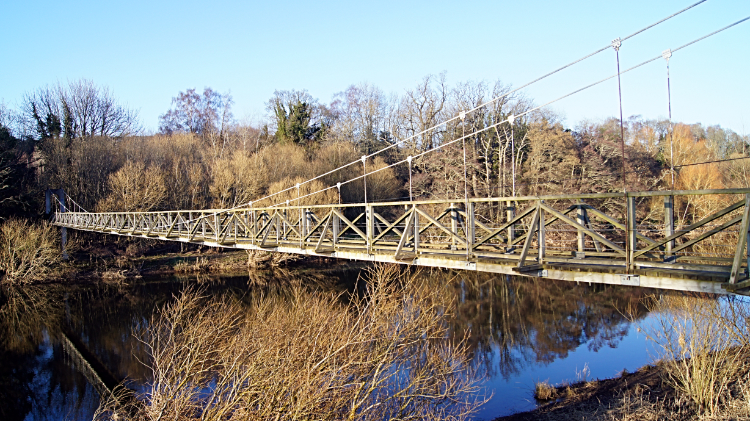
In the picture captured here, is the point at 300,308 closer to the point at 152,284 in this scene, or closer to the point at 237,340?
the point at 237,340

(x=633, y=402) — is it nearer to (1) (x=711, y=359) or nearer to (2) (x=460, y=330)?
(1) (x=711, y=359)

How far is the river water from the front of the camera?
8.61 metres

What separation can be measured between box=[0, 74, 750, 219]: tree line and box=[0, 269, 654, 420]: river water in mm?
4100

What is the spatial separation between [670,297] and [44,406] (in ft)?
37.5

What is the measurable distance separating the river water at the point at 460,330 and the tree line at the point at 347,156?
4100mm

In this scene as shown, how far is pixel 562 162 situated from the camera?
17.6 meters

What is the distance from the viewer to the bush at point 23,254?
659 inches

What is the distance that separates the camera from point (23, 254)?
17.0m

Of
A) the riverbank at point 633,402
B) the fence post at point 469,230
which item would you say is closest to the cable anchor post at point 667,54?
the fence post at point 469,230

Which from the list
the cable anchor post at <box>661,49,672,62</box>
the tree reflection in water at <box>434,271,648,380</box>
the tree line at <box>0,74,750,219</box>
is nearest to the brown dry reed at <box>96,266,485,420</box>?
the tree reflection in water at <box>434,271,648,380</box>

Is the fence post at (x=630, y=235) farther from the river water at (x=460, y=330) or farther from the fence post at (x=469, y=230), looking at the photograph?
the river water at (x=460, y=330)

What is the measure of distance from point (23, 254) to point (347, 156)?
47.4 feet

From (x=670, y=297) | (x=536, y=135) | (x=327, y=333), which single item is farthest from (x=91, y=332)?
(x=536, y=135)

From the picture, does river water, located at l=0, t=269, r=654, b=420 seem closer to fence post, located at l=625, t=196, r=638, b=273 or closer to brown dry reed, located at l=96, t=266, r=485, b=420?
brown dry reed, located at l=96, t=266, r=485, b=420
